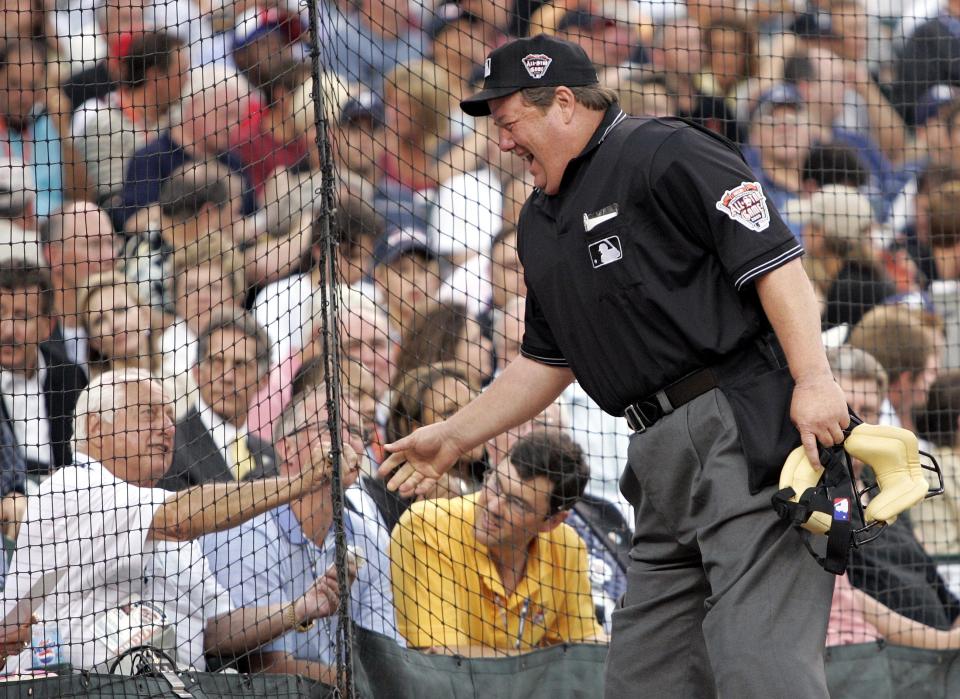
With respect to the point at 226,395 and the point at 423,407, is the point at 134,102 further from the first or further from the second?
the point at 423,407

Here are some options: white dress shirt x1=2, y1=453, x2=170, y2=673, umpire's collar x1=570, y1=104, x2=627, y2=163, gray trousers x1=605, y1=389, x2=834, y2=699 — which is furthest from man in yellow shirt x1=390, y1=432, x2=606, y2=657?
umpire's collar x1=570, y1=104, x2=627, y2=163

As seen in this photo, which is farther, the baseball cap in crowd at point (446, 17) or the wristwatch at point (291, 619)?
the baseball cap in crowd at point (446, 17)

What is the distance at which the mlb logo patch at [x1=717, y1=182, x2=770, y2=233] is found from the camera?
304 centimetres

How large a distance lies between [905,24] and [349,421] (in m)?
5.76

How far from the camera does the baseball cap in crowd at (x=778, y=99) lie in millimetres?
7117

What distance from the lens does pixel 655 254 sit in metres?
3.14

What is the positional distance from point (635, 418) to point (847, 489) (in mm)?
531

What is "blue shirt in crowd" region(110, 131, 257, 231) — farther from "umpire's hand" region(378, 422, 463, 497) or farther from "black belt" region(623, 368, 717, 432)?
"black belt" region(623, 368, 717, 432)

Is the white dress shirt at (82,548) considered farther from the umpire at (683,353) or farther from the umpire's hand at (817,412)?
the umpire's hand at (817,412)

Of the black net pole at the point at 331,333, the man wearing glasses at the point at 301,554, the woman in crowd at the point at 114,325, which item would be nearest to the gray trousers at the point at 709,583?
the black net pole at the point at 331,333

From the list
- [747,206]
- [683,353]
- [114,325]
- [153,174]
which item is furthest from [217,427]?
[747,206]

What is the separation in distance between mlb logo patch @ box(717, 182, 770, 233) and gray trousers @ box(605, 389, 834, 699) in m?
0.41

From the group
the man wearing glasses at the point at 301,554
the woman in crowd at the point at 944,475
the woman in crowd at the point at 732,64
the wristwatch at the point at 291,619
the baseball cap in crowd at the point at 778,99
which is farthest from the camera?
the woman in crowd at the point at 732,64

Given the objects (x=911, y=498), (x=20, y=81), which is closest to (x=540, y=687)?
(x=911, y=498)
